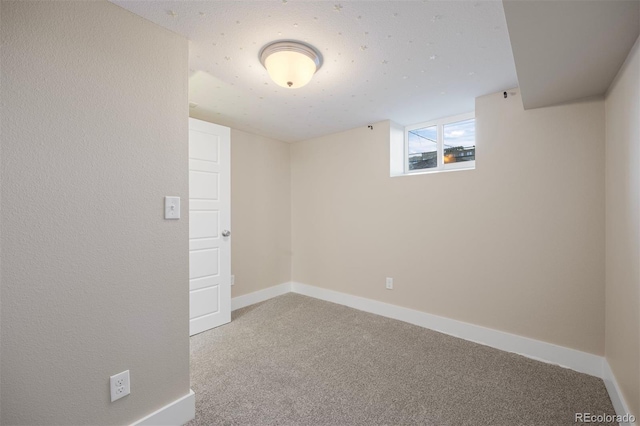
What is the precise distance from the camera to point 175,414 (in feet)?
5.07

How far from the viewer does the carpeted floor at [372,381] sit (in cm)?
161

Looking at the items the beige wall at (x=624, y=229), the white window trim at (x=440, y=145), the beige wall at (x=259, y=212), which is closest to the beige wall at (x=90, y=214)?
the beige wall at (x=259, y=212)

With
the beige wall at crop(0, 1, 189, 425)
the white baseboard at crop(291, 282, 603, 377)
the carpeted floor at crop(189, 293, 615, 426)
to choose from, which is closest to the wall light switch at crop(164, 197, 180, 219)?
the beige wall at crop(0, 1, 189, 425)

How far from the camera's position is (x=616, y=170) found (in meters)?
1.70

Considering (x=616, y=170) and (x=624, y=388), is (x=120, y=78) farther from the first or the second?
(x=624, y=388)

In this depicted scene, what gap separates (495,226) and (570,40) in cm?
150

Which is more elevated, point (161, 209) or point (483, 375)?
point (161, 209)

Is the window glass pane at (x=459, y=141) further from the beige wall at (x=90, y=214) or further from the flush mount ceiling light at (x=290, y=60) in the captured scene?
the beige wall at (x=90, y=214)

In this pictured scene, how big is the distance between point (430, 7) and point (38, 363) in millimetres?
2377

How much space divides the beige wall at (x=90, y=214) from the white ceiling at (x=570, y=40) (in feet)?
5.65

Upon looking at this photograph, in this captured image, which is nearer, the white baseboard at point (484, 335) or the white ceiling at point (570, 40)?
the white ceiling at point (570, 40)

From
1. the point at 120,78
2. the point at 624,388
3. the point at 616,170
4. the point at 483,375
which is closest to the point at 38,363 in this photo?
the point at 120,78

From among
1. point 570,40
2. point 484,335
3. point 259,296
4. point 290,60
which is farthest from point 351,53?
point 259,296

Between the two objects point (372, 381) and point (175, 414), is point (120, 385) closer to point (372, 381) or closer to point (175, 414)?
point (175, 414)
